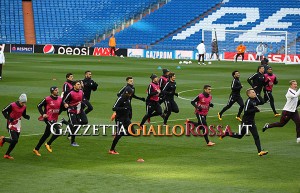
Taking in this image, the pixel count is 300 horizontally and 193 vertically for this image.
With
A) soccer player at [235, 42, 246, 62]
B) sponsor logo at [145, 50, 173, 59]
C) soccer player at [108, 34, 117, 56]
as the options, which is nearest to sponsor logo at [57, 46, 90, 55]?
soccer player at [108, 34, 117, 56]

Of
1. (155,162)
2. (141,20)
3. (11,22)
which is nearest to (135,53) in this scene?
(141,20)

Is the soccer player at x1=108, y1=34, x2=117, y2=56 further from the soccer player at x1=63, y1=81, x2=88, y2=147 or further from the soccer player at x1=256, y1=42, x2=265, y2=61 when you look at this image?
the soccer player at x1=63, y1=81, x2=88, y2=147

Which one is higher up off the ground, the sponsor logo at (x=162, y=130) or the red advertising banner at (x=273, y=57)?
the sponsor logo at (x=162, y=130)

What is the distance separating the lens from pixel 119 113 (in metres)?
20.8

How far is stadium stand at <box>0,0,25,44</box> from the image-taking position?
78875 mm

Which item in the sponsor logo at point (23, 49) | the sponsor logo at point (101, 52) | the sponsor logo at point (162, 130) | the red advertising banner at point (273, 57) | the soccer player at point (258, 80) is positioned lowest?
the red advertising banner at point (273, 57)

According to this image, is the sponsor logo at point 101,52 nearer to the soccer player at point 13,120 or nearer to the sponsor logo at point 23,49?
the sponsor logo at point 23,49

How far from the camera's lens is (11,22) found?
79.7 metres

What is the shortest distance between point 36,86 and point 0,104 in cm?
816

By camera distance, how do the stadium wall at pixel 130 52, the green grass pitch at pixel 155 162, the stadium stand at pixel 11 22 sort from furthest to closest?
the stadium stand at pixel 11 22 < the stadium wall at pixel 130 52 < the green grass pitch at pixel 155 162

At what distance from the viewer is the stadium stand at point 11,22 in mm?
78875

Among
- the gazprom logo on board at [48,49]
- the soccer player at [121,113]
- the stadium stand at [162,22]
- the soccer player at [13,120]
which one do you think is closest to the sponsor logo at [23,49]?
the gazprom logo on board at [48,49]

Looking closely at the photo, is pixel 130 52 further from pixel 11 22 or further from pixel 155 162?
pixel 155 162

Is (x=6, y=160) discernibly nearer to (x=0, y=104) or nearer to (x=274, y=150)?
(x=274, y=150)
